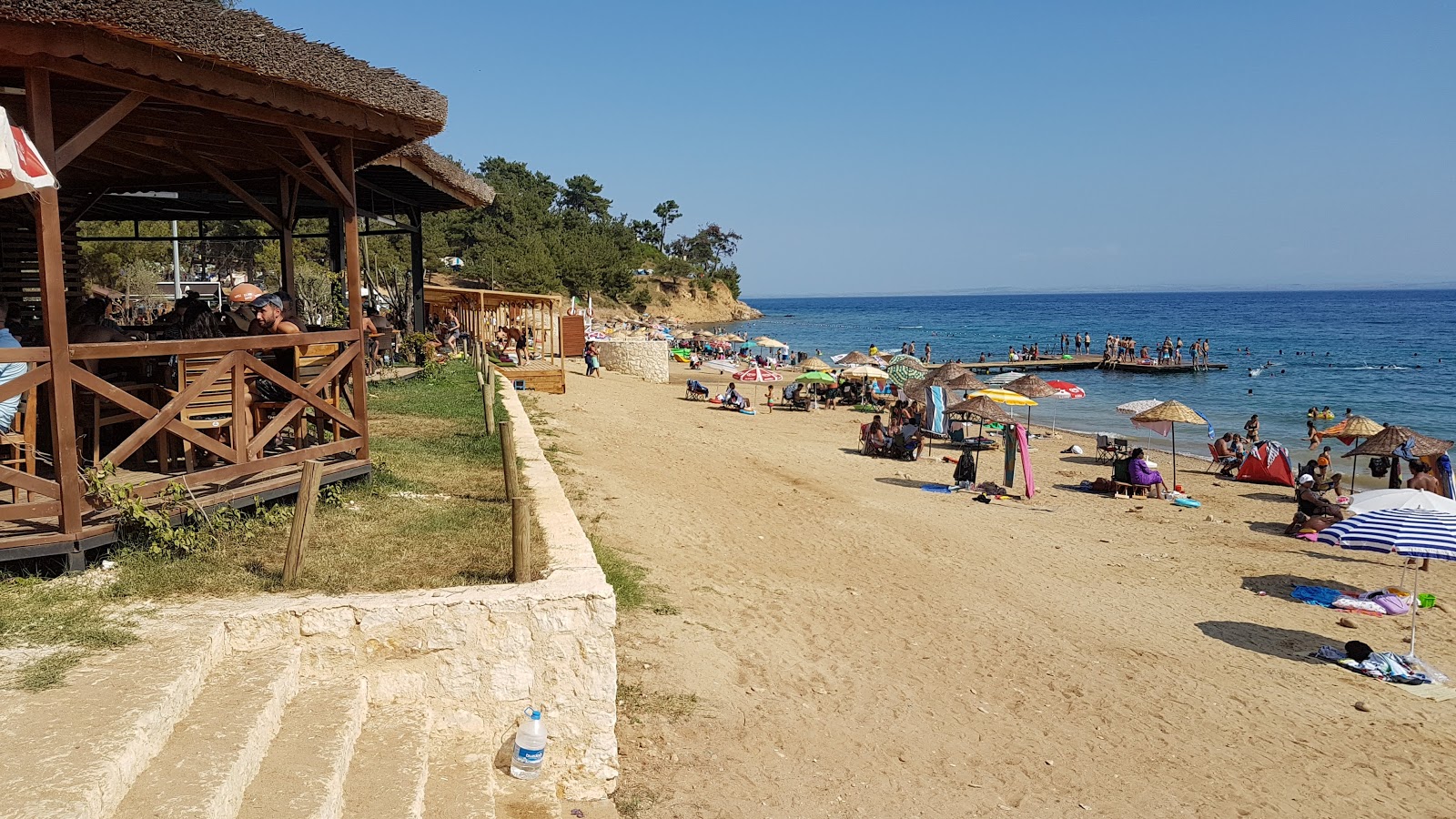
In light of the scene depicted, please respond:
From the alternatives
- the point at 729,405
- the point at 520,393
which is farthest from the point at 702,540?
the point at 729,405

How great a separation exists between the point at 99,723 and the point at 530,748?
2080 millimetres

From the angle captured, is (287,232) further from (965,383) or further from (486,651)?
(965,383)

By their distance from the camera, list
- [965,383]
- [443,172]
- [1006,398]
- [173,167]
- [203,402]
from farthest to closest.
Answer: [965,383], [1006,398], [443,172], [173,167], [203,402]

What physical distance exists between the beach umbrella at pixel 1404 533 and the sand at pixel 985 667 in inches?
45.2

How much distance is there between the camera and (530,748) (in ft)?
16.3

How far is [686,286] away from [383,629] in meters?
92.4

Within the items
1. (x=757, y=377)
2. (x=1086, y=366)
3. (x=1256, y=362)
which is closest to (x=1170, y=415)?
(x=757, y=377)

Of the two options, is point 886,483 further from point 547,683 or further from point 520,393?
point 547,683

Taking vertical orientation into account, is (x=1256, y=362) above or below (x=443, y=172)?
below

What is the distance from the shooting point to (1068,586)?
1024 cm

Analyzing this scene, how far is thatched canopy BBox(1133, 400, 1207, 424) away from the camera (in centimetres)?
1698

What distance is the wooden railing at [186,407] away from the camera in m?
4.97

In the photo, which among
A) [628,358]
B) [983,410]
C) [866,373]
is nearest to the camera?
[983,410]

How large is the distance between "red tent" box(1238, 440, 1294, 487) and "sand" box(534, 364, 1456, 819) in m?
4.71
